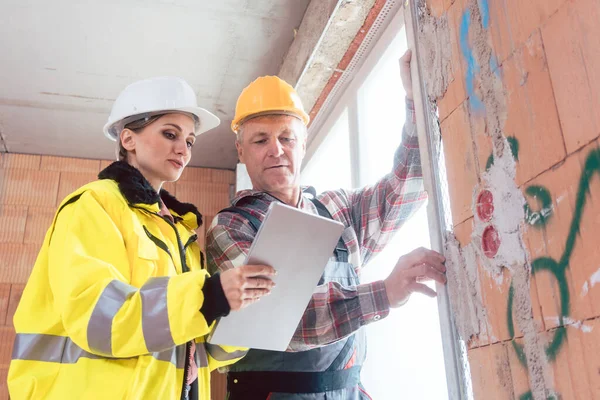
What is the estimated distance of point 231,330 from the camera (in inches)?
48.1

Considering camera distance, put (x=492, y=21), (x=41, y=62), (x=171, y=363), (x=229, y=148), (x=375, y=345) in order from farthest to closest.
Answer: (x=229, y=148), (x=41, y=62), (x=375, y=345), (x=171, y=363), (x=492, y=21)

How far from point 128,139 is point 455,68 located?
939 millimetres

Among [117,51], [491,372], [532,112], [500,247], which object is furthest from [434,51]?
[117,51]

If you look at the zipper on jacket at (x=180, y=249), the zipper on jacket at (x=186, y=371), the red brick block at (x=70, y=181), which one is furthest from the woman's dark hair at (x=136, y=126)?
→ the red brick block at (x=70, y=181)

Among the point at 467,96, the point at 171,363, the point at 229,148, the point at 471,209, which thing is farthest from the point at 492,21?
the point at 229,148

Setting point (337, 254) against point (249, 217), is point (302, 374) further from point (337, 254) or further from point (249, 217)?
point (249, 217)

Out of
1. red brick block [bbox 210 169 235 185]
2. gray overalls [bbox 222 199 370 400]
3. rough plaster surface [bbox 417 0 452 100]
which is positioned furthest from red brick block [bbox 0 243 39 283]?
rough plaster surface [bbox 417 0 452 100]

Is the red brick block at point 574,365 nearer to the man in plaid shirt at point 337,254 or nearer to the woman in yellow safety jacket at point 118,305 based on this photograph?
the man in plaid shirt at point 337,254

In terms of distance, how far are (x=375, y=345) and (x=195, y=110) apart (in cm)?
128

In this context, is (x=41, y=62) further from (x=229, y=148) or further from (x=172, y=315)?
(x=172, y=315)

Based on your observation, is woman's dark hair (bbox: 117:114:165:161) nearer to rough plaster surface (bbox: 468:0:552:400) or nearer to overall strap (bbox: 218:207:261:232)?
overall strap (bbox: 218:207:261:232)

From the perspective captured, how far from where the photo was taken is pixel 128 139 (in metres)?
1.58

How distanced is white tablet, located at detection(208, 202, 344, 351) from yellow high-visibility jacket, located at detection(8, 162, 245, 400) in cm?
12

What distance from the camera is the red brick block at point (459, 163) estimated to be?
1.12 metres
